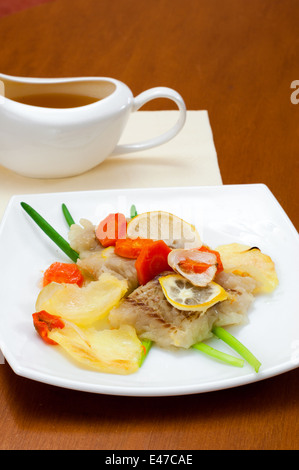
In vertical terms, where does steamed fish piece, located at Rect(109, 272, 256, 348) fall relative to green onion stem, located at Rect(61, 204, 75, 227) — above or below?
below

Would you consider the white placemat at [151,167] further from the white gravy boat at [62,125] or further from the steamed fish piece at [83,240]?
the steamed fish piece at [83,240]

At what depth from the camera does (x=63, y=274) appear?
1.17 meters

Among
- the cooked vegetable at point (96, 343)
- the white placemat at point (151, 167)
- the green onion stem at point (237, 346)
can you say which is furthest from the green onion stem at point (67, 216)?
the green onion stem at point (237, 346)

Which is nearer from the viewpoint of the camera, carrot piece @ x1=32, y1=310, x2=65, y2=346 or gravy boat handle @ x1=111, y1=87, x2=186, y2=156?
carrot piece @ x1=32, y1=310, x2=65, y2=346

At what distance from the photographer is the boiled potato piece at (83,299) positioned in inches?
41.2

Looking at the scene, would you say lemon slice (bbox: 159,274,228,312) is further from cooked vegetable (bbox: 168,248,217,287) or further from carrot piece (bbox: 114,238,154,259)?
carrot piece (bbox: 114,238,154,259)

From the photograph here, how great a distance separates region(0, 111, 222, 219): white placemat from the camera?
1.64m

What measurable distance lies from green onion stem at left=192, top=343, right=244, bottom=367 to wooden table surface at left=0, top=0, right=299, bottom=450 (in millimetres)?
52

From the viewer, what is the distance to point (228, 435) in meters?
0.90

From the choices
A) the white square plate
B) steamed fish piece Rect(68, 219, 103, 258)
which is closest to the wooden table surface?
the white square plate

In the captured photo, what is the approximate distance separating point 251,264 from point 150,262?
20 cm

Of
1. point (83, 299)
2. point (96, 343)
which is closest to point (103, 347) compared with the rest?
point (96, 343)

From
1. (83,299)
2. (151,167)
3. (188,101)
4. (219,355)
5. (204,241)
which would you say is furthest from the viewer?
→ (188,101)

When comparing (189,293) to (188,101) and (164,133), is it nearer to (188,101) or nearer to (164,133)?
(164,133)
